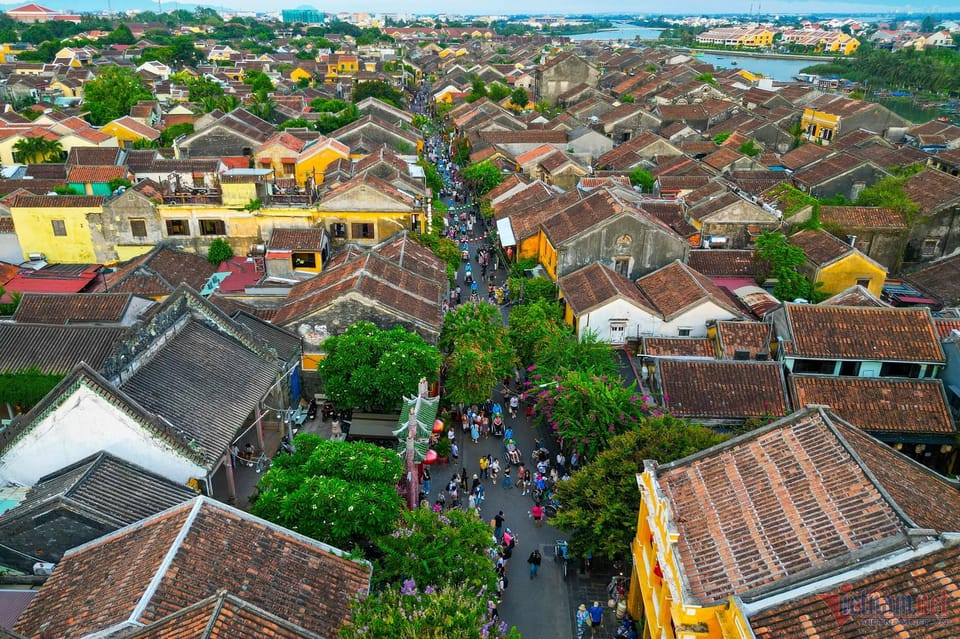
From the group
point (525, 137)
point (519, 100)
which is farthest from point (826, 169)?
point (519, 100)

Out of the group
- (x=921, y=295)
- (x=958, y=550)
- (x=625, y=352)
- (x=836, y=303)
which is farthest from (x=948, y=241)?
(x=958, y=550)

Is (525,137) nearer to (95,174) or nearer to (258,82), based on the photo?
(95,174)

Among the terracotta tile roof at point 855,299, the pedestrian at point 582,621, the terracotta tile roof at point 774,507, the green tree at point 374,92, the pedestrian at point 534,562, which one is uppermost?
the terracotta tile roof at point 774,507

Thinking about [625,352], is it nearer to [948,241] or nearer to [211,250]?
[211,250]

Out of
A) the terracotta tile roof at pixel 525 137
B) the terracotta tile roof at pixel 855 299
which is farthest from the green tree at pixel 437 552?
the terracotta tile roof at pixel 525 137

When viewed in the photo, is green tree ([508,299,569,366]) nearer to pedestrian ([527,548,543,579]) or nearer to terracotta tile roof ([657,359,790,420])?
terracotta tile roof ([657,359,790,420])

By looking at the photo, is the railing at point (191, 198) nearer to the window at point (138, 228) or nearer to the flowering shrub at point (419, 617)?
the window at point (138, 228)
